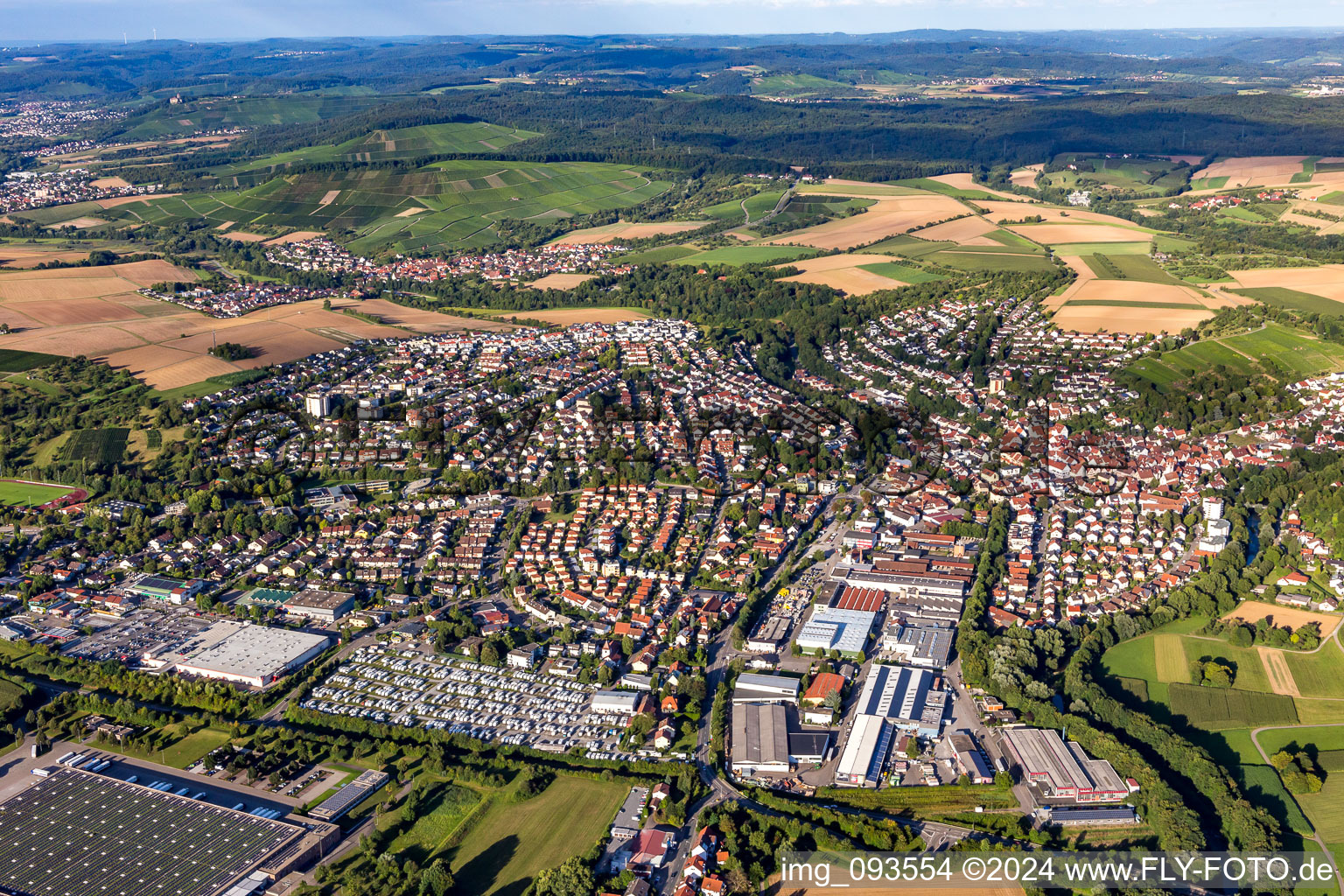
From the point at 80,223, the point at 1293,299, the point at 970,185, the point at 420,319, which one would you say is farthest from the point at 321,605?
the point at 970,185

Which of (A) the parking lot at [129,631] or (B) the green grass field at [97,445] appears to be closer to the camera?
(A) the parking lot at [129,631]

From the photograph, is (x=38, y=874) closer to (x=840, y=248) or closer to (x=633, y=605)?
(x=633, y=605)

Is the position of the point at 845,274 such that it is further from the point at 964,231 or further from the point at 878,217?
the point at 878,217

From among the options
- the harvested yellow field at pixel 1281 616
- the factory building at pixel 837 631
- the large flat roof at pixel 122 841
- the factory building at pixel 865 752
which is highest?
the harvested yellow field at pixel 1281 616

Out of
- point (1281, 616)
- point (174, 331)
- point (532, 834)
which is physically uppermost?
point (174, 331)

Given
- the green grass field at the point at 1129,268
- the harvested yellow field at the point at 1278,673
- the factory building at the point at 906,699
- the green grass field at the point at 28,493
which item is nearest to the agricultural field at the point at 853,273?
the green grass field at the point at 1129,268

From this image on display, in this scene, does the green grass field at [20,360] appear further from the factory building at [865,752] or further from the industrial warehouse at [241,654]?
the factory building at [865,752]
